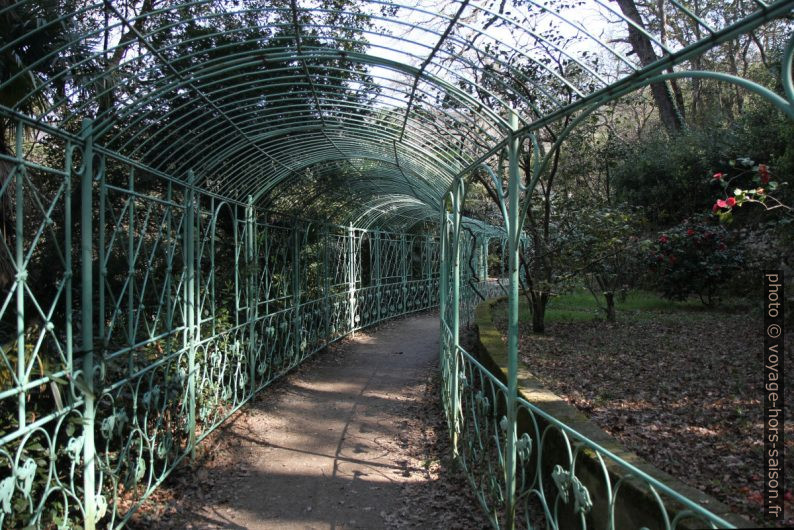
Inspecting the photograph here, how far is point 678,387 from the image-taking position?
5551 mm

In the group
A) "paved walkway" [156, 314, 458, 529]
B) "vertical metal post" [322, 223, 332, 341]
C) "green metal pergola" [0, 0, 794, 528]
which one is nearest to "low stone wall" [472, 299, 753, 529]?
"green metal pergola" [0, 0, 794, 528]

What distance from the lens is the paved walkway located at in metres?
4.01

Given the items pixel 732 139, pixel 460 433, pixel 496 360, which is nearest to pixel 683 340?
pixel 496 360

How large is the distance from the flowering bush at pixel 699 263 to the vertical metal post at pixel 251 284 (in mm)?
7149

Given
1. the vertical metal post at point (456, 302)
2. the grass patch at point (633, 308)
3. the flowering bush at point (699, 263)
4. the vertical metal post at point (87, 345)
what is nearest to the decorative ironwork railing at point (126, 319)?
the vertical metal post at point (87, 345)

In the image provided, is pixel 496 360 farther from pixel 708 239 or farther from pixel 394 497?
pixel 708 239

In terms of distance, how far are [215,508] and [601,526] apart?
266 cm

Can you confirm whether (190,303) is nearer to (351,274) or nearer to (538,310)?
(538,310)

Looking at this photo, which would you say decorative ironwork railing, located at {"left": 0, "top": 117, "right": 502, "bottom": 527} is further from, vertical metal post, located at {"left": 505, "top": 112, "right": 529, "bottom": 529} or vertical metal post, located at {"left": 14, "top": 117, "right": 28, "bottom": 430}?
vertical metal post, located at {"left": 505, "top": 112, "right": 529, "bottom": 529}

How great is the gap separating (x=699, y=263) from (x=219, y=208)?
9654 mm

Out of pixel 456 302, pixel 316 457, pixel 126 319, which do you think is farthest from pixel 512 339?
pixel 126 319

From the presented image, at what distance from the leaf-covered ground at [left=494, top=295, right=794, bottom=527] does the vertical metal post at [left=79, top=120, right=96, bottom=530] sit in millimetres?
3463

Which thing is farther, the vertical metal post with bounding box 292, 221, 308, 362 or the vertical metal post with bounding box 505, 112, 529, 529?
the vertical metal post with bounding box 292, 221, 308, 362

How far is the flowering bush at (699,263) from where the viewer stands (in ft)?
34.6
